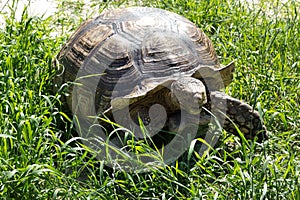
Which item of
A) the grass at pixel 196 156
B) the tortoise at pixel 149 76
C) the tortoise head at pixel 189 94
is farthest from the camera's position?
the tortoise at pixel 149 76

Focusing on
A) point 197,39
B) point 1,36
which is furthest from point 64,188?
point 1,36

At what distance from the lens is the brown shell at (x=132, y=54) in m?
3.39

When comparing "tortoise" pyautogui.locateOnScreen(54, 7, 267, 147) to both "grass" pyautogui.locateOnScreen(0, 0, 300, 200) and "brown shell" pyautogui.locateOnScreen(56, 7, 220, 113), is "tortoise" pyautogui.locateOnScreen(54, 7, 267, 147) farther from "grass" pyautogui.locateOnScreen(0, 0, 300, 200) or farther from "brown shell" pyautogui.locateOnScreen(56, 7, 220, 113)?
"grass" pyautogui.locateOnScreen(0, 0, 300, 200)

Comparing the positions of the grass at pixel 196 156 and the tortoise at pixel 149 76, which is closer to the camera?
the grass at pixel 196 156

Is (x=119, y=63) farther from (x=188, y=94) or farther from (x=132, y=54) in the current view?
(x=188, y=94)

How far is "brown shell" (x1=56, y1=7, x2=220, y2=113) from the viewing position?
339cm

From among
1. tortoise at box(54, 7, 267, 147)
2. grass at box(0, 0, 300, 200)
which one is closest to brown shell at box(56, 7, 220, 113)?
tortoise at box(54, 7, 267, 147)

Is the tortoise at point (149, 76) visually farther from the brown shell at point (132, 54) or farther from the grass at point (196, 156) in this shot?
the grass at point (196, 156)

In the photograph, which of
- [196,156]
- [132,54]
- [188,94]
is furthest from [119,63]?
[196,156]

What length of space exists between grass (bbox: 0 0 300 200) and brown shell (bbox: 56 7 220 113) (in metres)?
0.30

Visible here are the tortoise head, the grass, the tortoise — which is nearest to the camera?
the grass

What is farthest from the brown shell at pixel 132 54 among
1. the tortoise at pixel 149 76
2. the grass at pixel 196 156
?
the grass at pixel 196 156

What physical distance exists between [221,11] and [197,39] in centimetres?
148

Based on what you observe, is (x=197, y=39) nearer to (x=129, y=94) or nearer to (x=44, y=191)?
(x=129, y=94)
